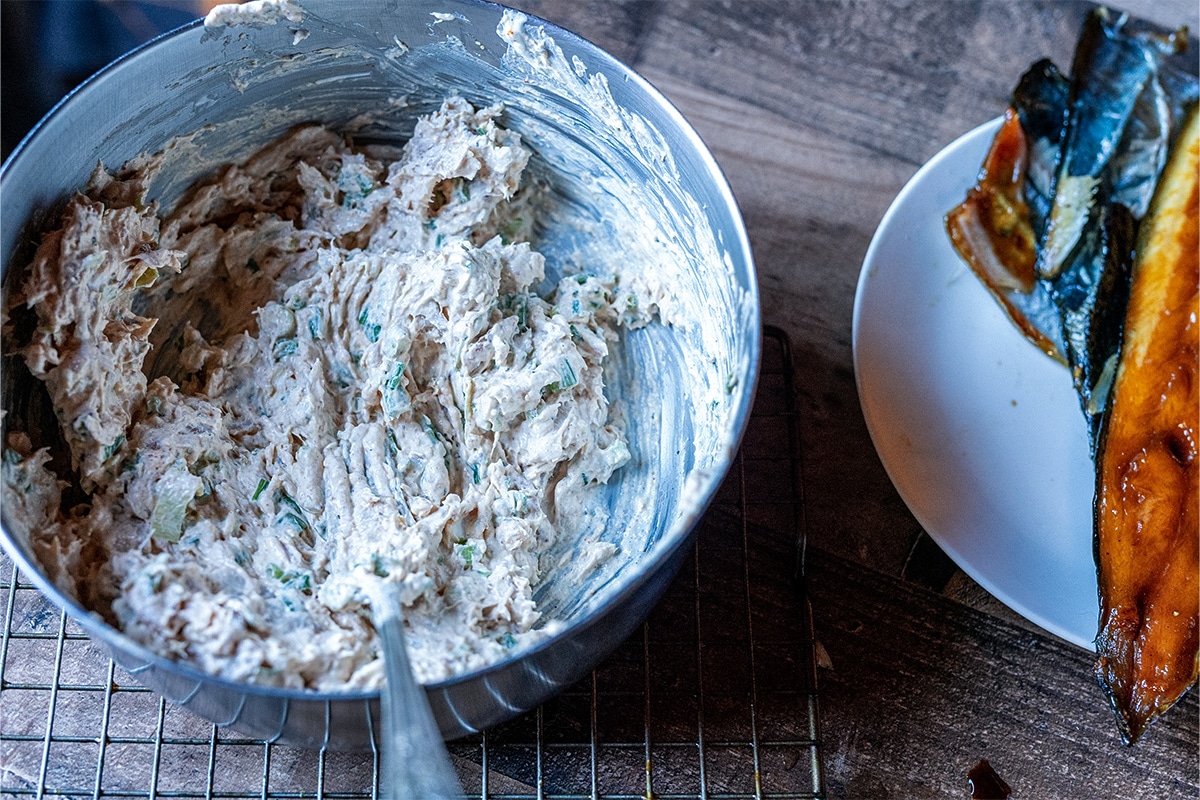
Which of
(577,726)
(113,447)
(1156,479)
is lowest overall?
(577,726)

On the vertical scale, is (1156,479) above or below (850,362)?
above

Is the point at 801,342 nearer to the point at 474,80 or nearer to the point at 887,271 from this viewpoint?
the point at 887,271

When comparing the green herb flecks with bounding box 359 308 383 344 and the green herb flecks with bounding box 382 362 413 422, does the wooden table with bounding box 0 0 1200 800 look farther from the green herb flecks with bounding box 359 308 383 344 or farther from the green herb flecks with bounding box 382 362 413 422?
the green herb flecks with bounding box 359 308 383 344

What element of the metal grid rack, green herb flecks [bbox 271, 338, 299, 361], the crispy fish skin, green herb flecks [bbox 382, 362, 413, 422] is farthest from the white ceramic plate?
green herb flecks [bbox 271, 338, 299, 361]

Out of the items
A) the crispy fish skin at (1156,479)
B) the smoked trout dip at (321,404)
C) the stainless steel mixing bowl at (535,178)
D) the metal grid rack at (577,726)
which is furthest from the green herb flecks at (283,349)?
the crispy fish skin at (1156,479)

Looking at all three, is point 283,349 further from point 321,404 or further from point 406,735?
point 406,735

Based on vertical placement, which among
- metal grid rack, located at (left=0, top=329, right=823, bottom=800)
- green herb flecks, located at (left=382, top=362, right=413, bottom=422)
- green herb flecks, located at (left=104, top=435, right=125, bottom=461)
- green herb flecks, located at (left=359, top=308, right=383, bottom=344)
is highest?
green herb flecks, located at (left=359, top=308, right=383, bottom=344)

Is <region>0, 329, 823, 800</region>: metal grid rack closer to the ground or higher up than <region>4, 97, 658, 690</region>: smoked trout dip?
closer to the ground

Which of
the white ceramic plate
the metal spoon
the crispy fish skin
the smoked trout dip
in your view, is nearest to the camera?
the metal spoon

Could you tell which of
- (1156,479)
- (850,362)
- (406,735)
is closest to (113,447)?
(406,735)
